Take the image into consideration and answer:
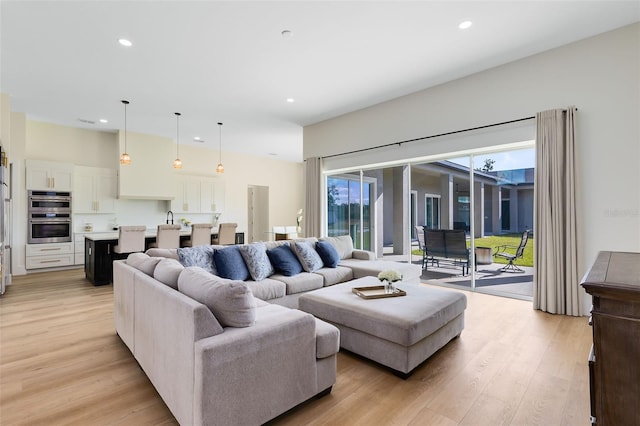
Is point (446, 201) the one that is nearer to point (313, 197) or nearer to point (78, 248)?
point (313, 197)

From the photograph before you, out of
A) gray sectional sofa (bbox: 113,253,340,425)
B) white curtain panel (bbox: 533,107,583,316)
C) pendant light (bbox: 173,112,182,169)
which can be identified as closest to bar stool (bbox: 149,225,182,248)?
pendant light (bbox: 173,112,182,169)

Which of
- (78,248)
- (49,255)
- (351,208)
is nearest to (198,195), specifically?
(78,248)

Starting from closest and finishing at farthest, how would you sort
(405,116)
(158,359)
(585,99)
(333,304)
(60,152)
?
(158,359) < (333,304) < (585,99) < (405,116) < (60,152)

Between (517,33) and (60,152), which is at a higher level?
(517,33)

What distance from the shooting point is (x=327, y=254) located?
14.2ft

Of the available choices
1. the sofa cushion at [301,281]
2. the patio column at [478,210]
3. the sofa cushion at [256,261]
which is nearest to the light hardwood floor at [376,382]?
the sofa cushion at [301,281]

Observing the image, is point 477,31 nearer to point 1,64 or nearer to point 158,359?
point 158,359

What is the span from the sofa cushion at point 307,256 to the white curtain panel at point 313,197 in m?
2.44

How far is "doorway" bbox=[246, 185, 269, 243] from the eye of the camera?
10.3 metres

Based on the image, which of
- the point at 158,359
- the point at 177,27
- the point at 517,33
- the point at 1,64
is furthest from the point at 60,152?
the point at 517,33

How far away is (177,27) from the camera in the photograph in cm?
323

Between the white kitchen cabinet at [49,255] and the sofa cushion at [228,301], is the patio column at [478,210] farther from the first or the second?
the white kitchen cabinet at [49,255]

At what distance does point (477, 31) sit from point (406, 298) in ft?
9.89

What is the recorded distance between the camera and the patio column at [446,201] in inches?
202
